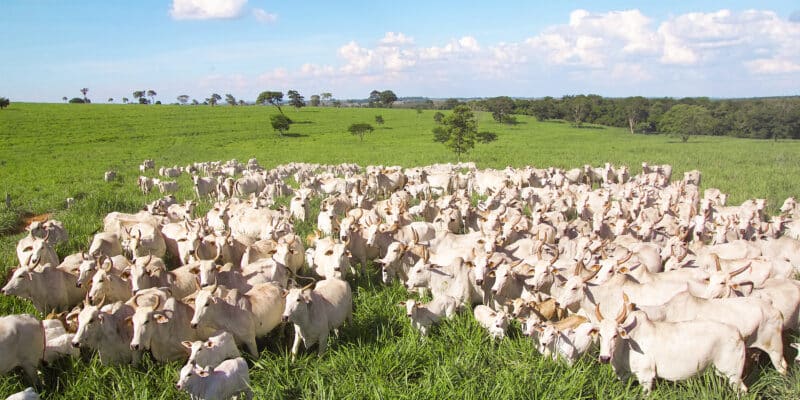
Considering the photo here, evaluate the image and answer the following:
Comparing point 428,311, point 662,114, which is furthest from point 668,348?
point 662,114

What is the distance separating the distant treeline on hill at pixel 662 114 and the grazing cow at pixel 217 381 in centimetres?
7424

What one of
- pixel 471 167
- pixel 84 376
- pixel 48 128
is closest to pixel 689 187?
pixel 471 167

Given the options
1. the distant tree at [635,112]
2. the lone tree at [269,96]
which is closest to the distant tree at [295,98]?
the lone tree at [269,96]

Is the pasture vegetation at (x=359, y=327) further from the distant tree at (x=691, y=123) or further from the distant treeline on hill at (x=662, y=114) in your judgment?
the distant treeline on hill at (x=662, y=114)

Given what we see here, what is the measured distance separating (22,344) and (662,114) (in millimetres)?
99567

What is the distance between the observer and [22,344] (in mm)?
6289

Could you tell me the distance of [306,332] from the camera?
7023 mm

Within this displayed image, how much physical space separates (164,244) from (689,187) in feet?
58.1

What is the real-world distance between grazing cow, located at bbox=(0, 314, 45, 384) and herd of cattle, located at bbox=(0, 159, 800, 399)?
2 cm

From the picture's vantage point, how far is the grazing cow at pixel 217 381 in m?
5.45

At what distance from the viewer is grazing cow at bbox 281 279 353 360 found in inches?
270

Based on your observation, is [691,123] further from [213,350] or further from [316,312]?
[213,350]

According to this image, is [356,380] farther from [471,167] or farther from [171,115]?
[171,115]

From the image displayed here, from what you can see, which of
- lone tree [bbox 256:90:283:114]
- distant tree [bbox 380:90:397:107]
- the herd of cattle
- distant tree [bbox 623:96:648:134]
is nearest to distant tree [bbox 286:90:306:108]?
lone tree [bbox 256:90:283:114]
